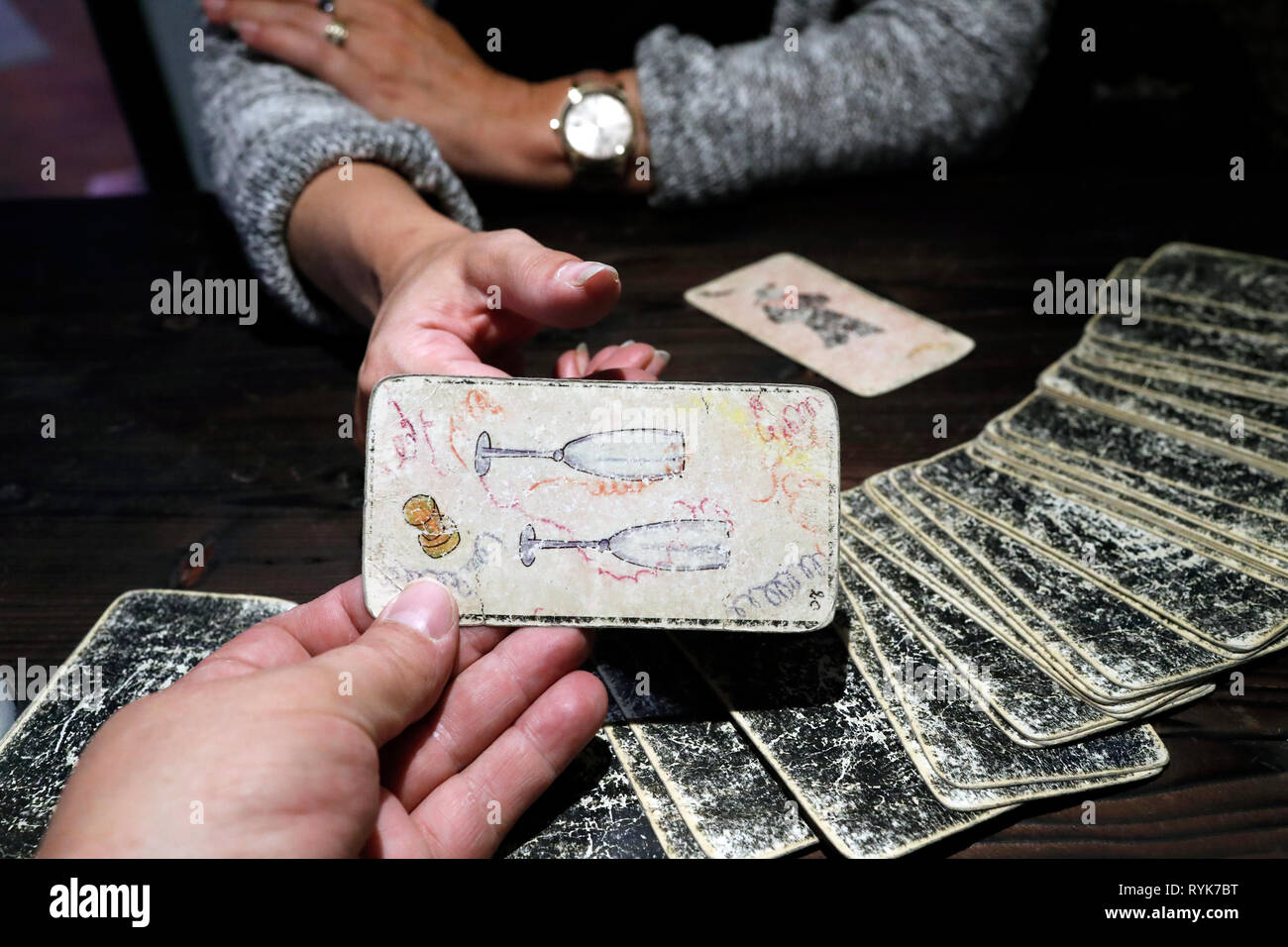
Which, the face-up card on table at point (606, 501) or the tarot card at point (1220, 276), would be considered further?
the tarot card at point (1220, 276)

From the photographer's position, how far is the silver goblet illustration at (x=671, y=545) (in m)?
0.92

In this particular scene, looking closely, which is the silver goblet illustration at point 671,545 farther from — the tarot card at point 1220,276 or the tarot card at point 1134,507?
the tarot card at point 1220,276

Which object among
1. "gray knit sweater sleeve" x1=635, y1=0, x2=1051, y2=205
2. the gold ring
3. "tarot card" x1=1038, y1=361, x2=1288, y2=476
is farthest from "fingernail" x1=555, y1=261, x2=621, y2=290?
the gold ring

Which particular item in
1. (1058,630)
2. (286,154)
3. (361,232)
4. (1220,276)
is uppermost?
(286,154)

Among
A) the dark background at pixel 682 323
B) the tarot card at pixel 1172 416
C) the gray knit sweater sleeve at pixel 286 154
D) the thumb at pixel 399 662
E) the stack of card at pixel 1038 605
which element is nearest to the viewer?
the thumb at pixel 399 662

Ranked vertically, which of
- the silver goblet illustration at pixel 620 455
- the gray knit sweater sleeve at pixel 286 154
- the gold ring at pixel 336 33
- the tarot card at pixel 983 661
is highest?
the gold ring at pixel 336 33

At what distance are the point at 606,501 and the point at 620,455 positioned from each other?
0.17 ft

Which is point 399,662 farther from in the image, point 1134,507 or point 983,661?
point 1134,507

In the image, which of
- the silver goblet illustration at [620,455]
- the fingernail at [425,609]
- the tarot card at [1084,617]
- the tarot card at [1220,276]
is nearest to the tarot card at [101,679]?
the fingernail at [425,609]

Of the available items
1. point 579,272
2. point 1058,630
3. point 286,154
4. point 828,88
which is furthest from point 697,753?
point 828,88

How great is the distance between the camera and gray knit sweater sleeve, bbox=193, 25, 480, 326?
4.85 ft

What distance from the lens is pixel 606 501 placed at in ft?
3.08

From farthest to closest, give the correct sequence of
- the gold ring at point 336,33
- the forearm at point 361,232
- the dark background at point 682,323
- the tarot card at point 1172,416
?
the gold ring at point 336,33, the forearm at point 361,232, the tarot card at point 1172,416, the dark background at point 682,323

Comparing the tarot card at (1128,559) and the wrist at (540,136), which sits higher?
the wrist at (540,136)
